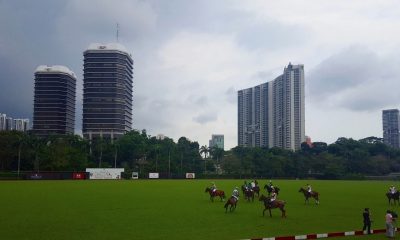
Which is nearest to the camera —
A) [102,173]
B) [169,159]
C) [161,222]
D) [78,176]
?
[161,222]

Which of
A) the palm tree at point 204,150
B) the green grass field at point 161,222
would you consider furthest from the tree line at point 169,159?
the green grass field at point 161,222

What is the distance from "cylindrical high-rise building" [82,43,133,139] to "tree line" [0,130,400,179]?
155ft

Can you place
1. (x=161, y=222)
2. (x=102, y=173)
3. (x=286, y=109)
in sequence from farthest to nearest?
(x=286, y=109) → (x=102, y=173) → (x=161, y=222)

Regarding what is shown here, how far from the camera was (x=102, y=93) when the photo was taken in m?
192

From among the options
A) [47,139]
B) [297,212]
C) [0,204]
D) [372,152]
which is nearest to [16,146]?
[47,139]

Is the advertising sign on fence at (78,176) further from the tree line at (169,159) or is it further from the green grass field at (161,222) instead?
A: the green grass field at (161,222)

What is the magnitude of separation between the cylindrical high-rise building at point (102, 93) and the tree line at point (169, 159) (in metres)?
47.2

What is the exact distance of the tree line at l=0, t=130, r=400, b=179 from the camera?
4181 inches

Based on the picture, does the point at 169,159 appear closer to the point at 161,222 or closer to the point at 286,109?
the point at 286,109

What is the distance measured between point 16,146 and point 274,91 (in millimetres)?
117751

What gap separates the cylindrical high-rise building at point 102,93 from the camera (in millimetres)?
190875

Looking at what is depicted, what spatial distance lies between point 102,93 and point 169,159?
77426mm

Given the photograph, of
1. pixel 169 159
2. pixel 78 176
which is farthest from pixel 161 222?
pixel 169 159

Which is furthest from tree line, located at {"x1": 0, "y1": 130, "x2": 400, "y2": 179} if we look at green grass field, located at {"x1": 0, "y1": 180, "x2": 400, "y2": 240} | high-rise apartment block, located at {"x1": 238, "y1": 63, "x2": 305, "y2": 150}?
green grass field, located at {"x1": 0, "y1": 180, "x2": 400, "y2": 240}
